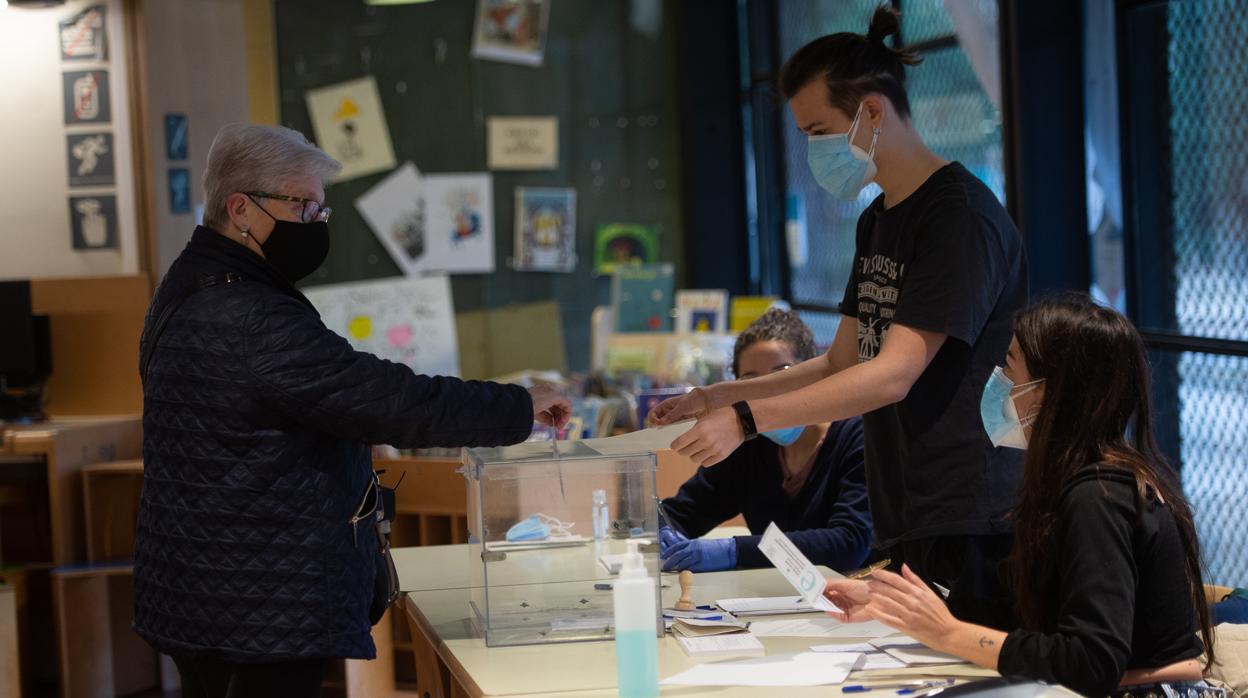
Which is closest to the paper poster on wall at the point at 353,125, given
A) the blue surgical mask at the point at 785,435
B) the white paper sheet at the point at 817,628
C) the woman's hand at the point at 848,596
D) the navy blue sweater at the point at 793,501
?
the navy blue sweater at the point at 793,501

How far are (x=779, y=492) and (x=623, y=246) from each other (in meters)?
3.56

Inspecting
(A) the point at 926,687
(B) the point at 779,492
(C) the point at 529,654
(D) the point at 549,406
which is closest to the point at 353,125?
(B) the point at 779,492

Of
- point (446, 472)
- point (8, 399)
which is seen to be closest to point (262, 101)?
point (8, 399)

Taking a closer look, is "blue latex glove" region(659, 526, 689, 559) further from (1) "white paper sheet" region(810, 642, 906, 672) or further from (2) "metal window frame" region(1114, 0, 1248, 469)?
(2) "metal window frame" region(1114, 0, 1248, 469)

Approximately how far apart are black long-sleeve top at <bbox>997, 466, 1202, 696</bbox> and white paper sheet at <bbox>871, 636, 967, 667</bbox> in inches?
5.0

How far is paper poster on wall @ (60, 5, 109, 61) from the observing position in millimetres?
4879

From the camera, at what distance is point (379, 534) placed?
2.21 m

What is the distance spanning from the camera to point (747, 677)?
6.20ft

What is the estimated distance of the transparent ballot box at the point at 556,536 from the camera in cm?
215

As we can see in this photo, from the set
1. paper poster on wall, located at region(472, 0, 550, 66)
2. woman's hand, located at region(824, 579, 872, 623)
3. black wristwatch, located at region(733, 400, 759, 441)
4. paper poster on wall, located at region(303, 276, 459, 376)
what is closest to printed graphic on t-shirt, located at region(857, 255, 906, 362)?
black wristwatch, located at region(733, 400, 759, 441)

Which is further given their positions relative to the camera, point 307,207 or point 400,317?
point 400,317

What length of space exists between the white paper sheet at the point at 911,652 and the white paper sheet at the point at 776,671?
6 centimetres

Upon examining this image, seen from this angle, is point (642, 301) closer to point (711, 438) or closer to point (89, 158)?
point (89, 158)

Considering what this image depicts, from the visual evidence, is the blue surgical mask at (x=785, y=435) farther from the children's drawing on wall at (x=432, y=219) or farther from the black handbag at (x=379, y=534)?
the children's drawing on wall at (x=432, y=219)
